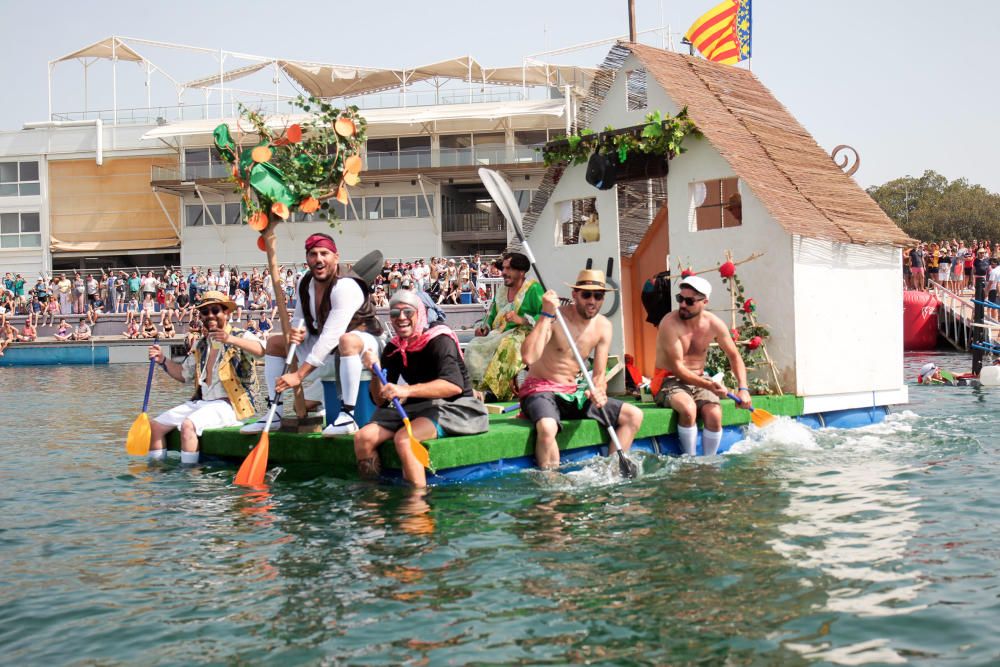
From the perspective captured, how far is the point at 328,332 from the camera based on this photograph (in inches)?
365

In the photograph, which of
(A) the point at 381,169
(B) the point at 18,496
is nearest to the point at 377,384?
(B) the point at 18,496

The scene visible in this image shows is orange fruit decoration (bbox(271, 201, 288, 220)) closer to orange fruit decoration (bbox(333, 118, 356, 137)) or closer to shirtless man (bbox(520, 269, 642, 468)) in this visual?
orange fruit decoration (bbox(333, 118, 356, 137))

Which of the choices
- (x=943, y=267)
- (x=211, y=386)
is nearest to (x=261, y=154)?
(x=211, y=386)

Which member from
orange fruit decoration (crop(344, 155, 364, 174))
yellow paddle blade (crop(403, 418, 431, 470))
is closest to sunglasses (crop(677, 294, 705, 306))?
yellow paddle blade (crop(403, 418, 431, 470))

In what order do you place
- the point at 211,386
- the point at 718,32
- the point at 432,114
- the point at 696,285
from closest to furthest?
the point at 696,285
the point at 211,386
the point at 718,32
the point at 432,114

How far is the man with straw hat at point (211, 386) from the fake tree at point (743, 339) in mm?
5089

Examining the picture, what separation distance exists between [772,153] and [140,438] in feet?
26.8

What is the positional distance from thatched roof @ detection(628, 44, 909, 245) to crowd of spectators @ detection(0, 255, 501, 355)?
20.3 metres

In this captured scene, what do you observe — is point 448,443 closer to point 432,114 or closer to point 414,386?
point 414,386

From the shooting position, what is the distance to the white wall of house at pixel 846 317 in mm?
11969

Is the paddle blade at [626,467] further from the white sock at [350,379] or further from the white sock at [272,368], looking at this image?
the white sock at [272,368]

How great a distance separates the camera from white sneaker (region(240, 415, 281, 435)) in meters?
10.2

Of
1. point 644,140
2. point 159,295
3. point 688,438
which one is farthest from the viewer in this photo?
point 159,295

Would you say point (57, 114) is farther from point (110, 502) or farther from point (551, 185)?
point (110, 502)
